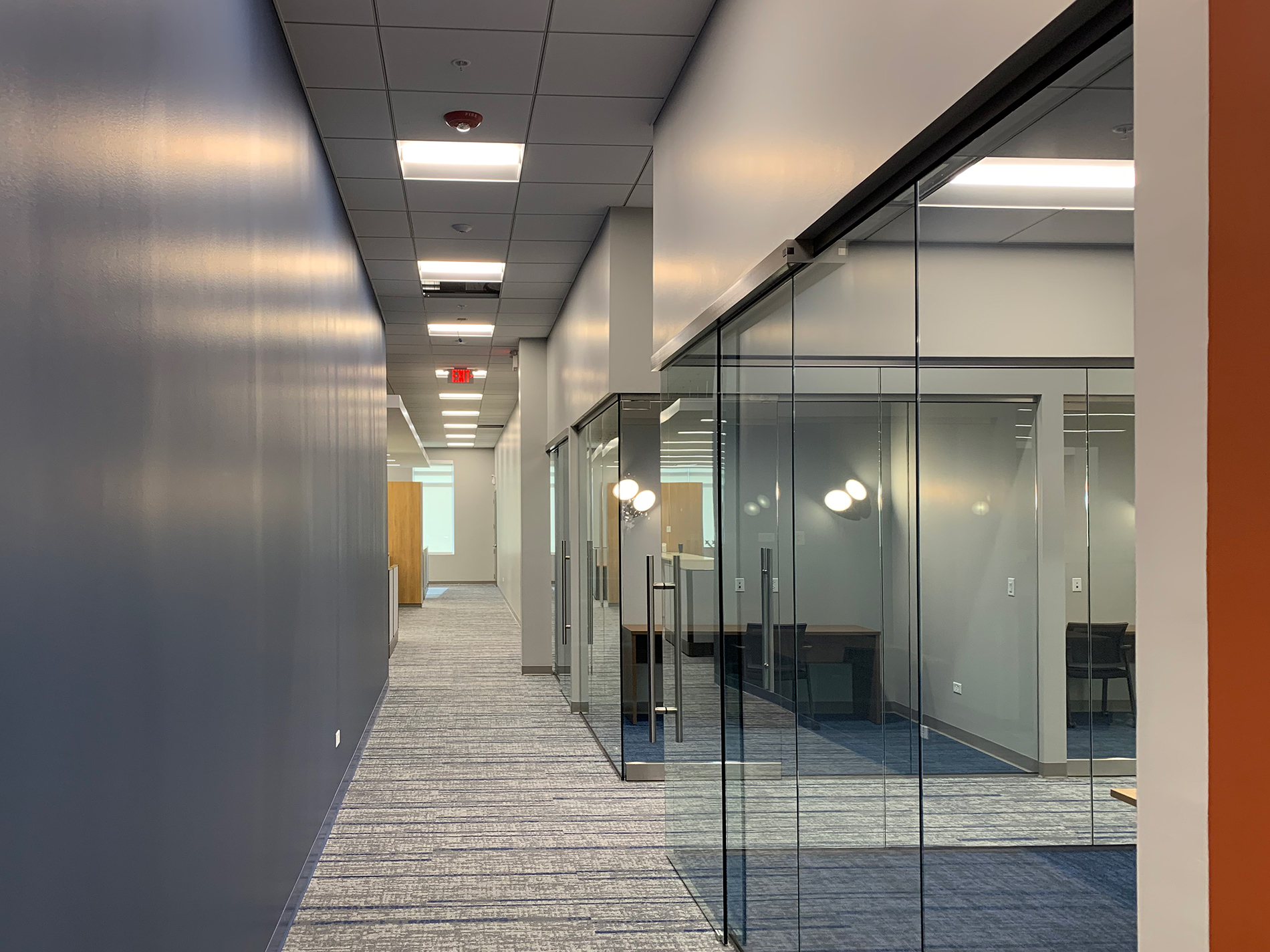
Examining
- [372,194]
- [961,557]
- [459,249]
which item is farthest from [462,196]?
[961,557]

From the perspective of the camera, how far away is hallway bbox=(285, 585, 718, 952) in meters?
4.36

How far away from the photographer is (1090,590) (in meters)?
1.76

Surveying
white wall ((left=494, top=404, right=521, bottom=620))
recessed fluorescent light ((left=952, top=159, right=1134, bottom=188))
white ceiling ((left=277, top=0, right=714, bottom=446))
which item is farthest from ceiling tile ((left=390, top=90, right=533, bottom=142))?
white wall ((left=494, top=404, right=521, bottom=620))

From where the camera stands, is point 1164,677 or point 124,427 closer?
point 1164,677

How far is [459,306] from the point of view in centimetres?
1005

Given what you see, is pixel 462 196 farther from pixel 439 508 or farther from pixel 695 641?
pixel 439 508

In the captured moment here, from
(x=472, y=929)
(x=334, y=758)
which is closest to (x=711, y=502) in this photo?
(x=472, y=929)

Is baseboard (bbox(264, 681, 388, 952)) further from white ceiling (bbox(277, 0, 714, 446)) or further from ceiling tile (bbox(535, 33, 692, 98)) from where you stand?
ceiling tile (bbox(535, 33, 692, 98))

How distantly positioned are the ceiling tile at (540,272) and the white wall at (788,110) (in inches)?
132

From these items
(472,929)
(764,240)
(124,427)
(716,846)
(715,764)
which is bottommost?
(472,929)

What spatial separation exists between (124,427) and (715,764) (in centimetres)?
307

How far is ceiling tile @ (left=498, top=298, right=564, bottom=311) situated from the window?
19.7 metres

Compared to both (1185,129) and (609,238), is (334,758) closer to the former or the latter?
(609,238)

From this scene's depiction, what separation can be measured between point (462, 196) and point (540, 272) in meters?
2.13
